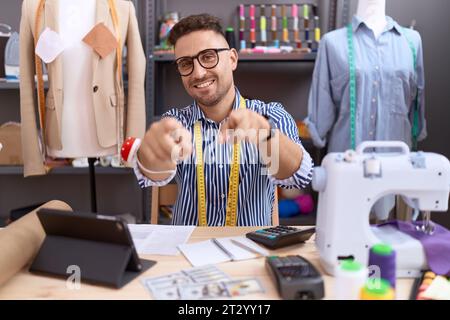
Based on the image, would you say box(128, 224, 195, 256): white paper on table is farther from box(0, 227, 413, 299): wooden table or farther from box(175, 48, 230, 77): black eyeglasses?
box(175, 48, 230, 77): black eyeglasses

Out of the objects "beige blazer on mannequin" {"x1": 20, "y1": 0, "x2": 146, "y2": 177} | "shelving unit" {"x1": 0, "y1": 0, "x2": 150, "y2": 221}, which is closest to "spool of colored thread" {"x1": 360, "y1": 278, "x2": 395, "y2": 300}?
"beige blazer on mannequin" {"x1": 20, "y1": 0, "x2": 146, "y2": 177}

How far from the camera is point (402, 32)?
103 inches

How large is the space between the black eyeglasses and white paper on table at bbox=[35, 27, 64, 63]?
3.02 ft

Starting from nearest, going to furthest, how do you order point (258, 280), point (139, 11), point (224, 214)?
point (258, 280)
point (224, 214)
point (139, 11)

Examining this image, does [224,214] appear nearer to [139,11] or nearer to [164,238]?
[164,238]

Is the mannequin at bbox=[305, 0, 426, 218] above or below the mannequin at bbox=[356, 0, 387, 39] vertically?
below

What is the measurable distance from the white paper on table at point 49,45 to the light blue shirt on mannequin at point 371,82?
145 centimetres

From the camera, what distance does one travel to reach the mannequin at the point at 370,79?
257 cm

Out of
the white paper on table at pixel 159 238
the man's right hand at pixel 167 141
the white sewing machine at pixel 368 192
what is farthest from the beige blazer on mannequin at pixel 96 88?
the white sewing machine at pixel 368 192

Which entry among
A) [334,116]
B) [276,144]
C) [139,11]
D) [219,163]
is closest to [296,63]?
[334,116]

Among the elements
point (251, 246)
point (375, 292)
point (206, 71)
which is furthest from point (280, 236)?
point (206, 71)

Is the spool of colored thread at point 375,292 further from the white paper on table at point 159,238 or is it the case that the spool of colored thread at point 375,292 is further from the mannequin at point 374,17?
the mannequin at point 374,17

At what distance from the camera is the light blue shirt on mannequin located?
256 cm
